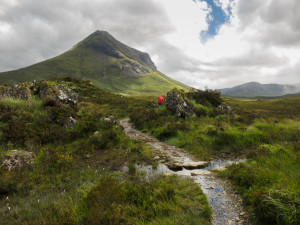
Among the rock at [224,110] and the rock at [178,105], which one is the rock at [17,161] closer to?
the rock at [178,105]

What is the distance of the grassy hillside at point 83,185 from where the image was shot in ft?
12.5

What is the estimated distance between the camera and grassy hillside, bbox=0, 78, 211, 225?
3824mm

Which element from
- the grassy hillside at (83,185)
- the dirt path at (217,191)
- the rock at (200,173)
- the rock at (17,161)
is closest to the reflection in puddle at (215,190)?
the dirt path at (217,191)

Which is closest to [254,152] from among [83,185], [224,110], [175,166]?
[175,166]

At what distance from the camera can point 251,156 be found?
7.76m

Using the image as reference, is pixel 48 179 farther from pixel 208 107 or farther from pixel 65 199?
pixel 208 107

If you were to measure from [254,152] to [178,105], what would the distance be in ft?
29.7

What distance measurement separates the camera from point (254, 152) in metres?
7.85

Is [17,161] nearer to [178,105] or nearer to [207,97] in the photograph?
[178,105]

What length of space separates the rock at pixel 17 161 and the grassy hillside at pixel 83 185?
288 millimetres

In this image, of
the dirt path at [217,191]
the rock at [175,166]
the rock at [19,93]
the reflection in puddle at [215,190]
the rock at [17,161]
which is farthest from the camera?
the rock at [19,93]

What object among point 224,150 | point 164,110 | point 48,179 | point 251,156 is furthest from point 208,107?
point 48,179

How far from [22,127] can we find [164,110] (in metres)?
12.4

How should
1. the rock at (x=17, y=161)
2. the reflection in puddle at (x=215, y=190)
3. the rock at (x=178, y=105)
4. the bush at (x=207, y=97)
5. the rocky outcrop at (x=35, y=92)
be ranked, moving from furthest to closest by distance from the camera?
the bush at (x=207, y=97) < the rock at (x=178, y=105) < the rocky outcrop at (x=35, y=92) < the rock at (x=17, y=161) < the reflection in puddle at (x=215, y=190)
